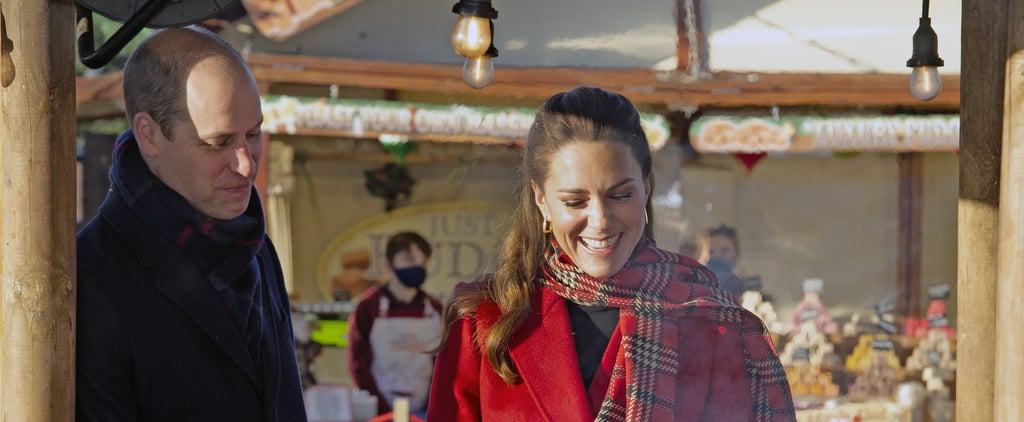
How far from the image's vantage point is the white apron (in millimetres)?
5926

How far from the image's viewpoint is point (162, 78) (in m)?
1.97

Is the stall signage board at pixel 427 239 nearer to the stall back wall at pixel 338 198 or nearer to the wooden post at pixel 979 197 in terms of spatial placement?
the stall back wall at pixel 338 198

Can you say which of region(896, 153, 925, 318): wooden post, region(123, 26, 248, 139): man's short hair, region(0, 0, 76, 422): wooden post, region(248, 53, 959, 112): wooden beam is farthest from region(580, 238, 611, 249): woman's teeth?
region(896, 153, 925, 318): wooden post

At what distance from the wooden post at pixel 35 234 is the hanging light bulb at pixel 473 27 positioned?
1058 mm

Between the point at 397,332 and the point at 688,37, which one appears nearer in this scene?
the point at 688,37

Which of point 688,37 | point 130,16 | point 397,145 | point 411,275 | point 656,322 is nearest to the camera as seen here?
point 656,322

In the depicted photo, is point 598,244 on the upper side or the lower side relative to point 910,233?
upper

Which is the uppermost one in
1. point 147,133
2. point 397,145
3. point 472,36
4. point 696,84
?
point 696,84

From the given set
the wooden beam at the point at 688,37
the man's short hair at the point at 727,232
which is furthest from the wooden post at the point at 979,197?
the man's short hair at the point at 727,232

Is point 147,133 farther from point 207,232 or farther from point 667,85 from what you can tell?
point 667,85

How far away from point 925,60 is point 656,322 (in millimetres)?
1375

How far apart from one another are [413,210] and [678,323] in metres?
4.41

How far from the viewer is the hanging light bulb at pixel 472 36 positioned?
9.16ft

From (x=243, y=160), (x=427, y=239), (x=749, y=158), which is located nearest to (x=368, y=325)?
(x=427, y=239)
